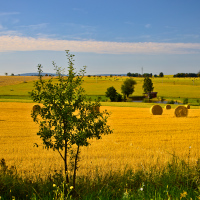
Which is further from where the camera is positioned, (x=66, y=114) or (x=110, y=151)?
(x=110, y=151)

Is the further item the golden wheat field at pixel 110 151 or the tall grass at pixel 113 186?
the golden wheat field at pixel 110 151

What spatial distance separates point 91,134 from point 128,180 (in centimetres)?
158

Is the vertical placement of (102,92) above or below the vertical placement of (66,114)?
below

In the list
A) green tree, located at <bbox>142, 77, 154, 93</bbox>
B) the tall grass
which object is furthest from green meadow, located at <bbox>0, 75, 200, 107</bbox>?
the tall grass

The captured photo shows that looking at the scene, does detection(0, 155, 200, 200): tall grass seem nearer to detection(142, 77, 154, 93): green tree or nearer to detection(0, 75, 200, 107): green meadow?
detection(0, 75, 200, 107): green meadow

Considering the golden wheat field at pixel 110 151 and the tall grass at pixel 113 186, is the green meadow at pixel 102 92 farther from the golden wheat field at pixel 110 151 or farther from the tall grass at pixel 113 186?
the tall grass at pixel 113 186

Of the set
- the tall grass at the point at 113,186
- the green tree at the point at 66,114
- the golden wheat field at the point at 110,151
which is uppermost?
the green tree at the point at 66,114

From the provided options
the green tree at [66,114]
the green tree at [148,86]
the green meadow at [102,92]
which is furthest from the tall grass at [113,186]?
the green tree at [148,86]

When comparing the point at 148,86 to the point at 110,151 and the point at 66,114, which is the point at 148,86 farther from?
the point at 66,114

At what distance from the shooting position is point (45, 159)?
1176 centimetres

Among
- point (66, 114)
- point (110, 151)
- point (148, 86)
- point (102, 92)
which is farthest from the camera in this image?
point (102, 92)

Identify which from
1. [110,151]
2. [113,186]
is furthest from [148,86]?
[113,186]

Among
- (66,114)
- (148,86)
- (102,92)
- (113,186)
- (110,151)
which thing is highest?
(148,86)

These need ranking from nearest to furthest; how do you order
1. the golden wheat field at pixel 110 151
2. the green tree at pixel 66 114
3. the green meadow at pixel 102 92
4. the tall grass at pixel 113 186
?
1. the tall grass at pixel 113 186
2. the green tree at pixel 66 114
3. the golden wheat field at pixel 110 151
4. the green meadow at pixel 102 92
